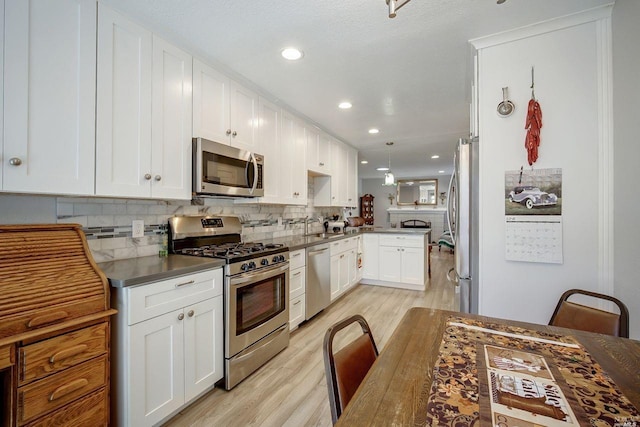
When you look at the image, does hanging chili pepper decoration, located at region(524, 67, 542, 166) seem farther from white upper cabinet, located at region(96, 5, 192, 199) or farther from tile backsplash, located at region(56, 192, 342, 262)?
tile backsplash, located at region(56, 192, 342, 262)

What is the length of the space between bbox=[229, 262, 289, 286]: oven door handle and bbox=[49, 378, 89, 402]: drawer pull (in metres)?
0.86

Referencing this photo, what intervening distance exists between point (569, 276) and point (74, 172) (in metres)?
2.87

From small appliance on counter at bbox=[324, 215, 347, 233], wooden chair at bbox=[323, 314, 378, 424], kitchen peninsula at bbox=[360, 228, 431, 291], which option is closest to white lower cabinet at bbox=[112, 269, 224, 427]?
wooden chair at bbox=[323, 314, 378, 424]

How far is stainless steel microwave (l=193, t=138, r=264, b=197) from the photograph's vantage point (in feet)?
6.96

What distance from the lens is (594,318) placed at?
130cm

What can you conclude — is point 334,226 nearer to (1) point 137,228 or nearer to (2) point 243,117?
(2) point 243,117

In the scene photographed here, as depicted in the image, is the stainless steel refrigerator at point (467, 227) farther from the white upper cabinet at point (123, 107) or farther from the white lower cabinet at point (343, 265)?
the white upper cabinet at point (123, 107)

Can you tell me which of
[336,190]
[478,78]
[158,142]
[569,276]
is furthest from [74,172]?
[336,190]

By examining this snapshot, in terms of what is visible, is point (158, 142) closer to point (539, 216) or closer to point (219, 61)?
point (219, 61)

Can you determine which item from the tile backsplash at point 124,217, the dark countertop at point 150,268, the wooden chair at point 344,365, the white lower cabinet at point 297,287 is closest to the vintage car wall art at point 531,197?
the wooden chair at point 344,365

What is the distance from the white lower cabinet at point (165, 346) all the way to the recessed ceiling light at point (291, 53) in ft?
5.33

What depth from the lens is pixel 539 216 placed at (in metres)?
1.82

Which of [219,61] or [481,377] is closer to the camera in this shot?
[481,377]

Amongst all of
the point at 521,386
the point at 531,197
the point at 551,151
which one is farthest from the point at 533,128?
the point at 521,386
